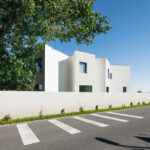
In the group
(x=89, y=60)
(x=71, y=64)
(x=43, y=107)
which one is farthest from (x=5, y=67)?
(x=89, y=60)

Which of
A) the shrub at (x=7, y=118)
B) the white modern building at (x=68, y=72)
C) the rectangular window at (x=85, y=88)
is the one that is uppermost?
the white modern building at (x=68, y=72)

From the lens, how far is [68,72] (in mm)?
16266

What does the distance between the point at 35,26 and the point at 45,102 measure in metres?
6.30

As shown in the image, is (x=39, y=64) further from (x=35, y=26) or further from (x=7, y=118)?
(x=7, y=118)

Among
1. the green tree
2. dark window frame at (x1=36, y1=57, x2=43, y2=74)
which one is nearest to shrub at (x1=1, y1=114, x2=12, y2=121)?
the green tree

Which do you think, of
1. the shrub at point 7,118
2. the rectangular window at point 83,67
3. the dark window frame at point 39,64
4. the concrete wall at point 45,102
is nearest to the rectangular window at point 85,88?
the rectangular window at point 83,67

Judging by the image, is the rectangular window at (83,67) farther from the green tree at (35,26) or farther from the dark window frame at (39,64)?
the green tree at (35,26)

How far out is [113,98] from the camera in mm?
14039

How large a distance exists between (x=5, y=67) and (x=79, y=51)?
9.86 metres

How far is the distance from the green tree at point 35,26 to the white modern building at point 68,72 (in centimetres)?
323

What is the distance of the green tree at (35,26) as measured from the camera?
6.47 m

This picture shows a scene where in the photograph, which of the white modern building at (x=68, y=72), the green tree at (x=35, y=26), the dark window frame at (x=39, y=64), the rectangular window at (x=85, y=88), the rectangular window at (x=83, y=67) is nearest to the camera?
the green tree at (x=35, y=26)

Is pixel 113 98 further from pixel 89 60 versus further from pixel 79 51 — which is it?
pixel 79 51

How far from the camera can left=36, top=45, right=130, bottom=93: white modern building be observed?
1386 cm
